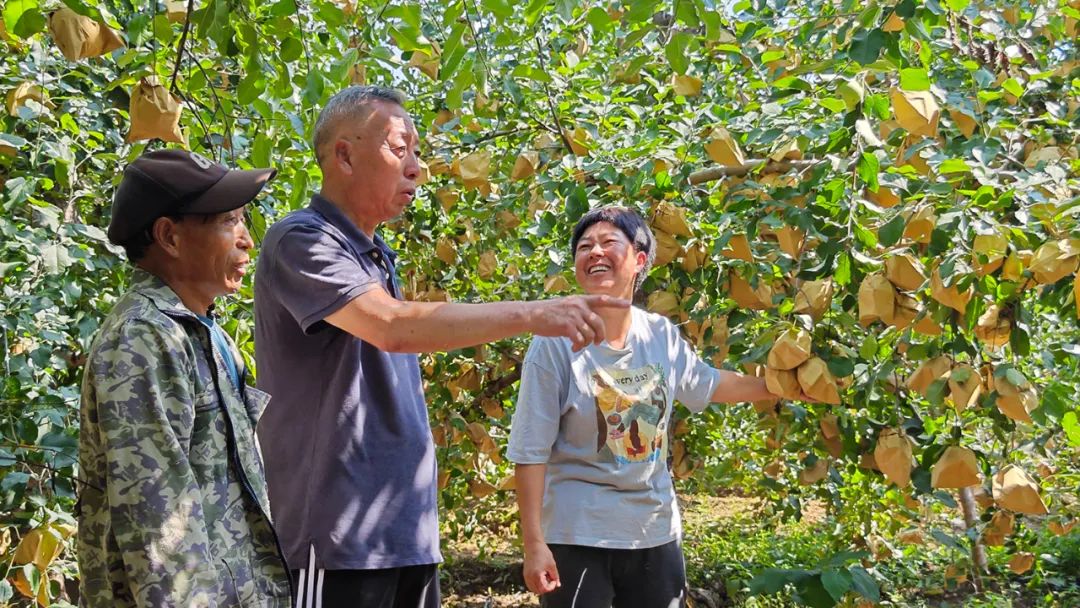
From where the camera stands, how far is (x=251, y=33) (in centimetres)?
212

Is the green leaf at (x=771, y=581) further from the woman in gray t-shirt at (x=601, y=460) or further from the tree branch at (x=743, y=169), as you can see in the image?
the tree branch at (x=743, y=169)

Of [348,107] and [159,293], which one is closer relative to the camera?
[159,293]

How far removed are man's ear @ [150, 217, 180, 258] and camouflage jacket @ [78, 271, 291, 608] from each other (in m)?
0.05

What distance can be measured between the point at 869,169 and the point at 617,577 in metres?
1.09

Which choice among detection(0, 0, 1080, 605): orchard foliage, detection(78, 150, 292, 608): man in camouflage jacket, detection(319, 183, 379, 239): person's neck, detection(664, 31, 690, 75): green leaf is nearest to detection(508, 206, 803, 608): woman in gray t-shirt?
detection(0, 0, 1080, 605): orchard foliage

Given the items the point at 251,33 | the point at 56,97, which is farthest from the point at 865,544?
the point at 56,97

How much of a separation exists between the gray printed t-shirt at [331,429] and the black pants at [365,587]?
31mm

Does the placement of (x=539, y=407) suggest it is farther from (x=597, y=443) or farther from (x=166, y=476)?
(x=166, y=476)

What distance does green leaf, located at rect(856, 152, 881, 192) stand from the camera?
214cm

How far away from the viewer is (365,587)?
5.85ft

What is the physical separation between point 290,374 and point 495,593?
4186 millimetres

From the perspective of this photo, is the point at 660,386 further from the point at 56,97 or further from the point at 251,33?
the point at 56,97

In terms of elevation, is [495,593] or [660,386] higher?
[660,386]

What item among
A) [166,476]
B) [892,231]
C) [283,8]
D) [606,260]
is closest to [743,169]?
[606,260]
